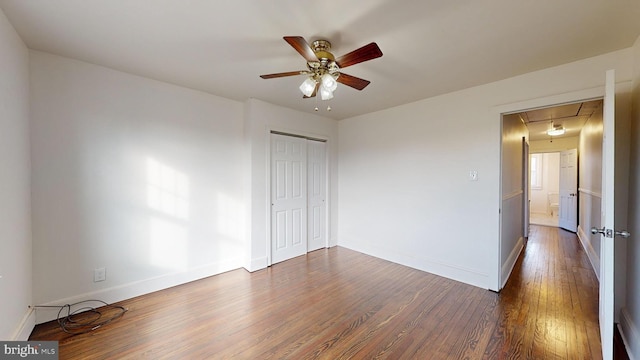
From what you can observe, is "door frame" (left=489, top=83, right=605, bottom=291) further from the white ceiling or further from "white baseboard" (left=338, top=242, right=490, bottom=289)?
the white ceiling

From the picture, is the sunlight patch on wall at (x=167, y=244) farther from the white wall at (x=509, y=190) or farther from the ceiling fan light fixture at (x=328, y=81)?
the white wall at (x=509, y=190)

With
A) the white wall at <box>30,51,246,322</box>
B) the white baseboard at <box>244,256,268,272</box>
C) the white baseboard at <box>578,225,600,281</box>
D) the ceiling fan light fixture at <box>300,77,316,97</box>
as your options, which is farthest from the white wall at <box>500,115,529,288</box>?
the white wall at <box>30,51,246,322</box>

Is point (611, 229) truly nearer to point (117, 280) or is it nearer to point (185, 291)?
point (185, 291)

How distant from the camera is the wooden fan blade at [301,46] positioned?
57.3 inches

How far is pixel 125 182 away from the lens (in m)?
2.54

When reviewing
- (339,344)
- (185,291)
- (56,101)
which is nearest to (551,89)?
(339,344)

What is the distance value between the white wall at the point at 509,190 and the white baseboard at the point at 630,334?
92 centimetres

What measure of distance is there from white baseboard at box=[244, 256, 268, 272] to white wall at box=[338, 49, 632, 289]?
160cm

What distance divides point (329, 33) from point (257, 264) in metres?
2.93

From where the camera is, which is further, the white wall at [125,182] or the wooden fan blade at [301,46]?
the white wall at [125,182]

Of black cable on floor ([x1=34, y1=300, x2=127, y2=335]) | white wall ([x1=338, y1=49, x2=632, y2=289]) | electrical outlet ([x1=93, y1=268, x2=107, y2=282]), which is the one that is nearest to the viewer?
black cable on floor ([x1=34, y1=300, x2=127, y2=335])

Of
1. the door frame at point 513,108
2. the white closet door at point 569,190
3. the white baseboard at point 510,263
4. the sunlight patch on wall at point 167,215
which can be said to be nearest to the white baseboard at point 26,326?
the sunlight patch on wall at point 167,215

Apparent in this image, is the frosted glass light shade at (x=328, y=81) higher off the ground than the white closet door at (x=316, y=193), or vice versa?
the frosted glass light shade at (x=328, y=81)

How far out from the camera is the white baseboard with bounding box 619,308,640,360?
5.48 ft
